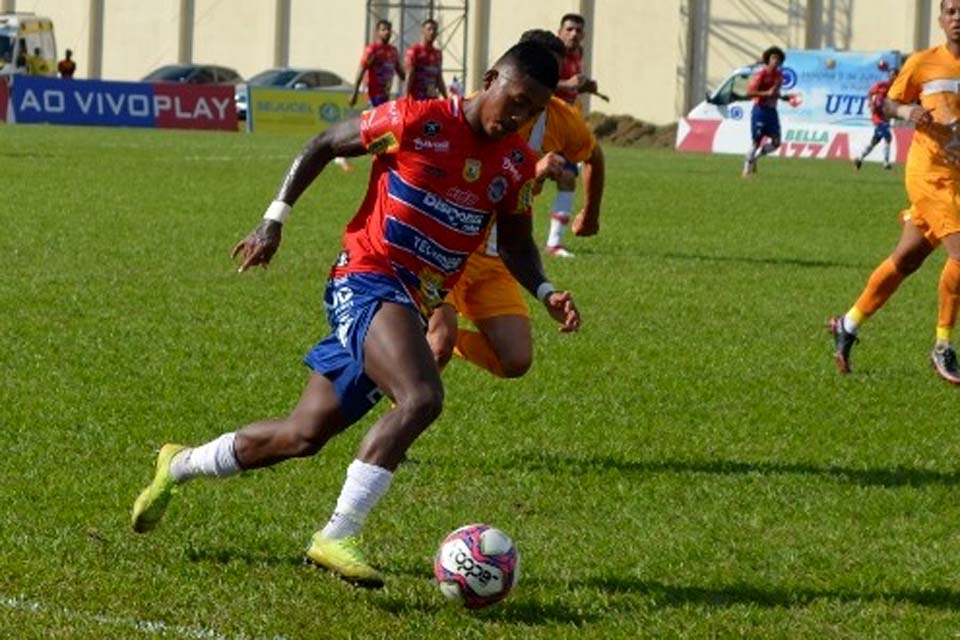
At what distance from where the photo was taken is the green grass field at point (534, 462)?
21.2ft

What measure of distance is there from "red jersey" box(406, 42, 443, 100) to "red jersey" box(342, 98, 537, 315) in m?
21.0

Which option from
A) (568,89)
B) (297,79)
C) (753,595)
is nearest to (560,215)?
(568,89)

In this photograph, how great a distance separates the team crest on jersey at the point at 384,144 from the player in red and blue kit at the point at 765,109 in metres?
29.3

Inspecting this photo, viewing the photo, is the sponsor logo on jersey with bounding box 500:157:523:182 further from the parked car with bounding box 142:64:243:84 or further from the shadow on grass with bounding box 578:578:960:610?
the parked car with bounding box 142:64:243:84

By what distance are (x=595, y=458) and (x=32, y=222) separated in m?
11.7

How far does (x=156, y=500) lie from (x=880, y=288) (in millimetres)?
6351

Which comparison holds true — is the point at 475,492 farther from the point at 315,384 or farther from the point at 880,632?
the point at 880,632

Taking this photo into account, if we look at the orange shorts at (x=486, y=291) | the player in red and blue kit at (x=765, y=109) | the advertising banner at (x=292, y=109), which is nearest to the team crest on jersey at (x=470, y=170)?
the orange shorts at (x=486, y=291)

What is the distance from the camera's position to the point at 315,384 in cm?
693

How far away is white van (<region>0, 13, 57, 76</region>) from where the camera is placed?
59750 millimetres

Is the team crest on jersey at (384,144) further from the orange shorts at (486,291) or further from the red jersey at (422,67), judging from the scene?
the red jersey at (422,67)

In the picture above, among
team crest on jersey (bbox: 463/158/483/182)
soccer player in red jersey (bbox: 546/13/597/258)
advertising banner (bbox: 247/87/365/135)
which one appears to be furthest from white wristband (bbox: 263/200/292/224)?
advertising banner (bbox: 247/87/365/135)

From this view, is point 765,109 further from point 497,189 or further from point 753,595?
point 753,595

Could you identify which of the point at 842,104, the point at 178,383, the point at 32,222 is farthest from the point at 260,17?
the point at 178,383
